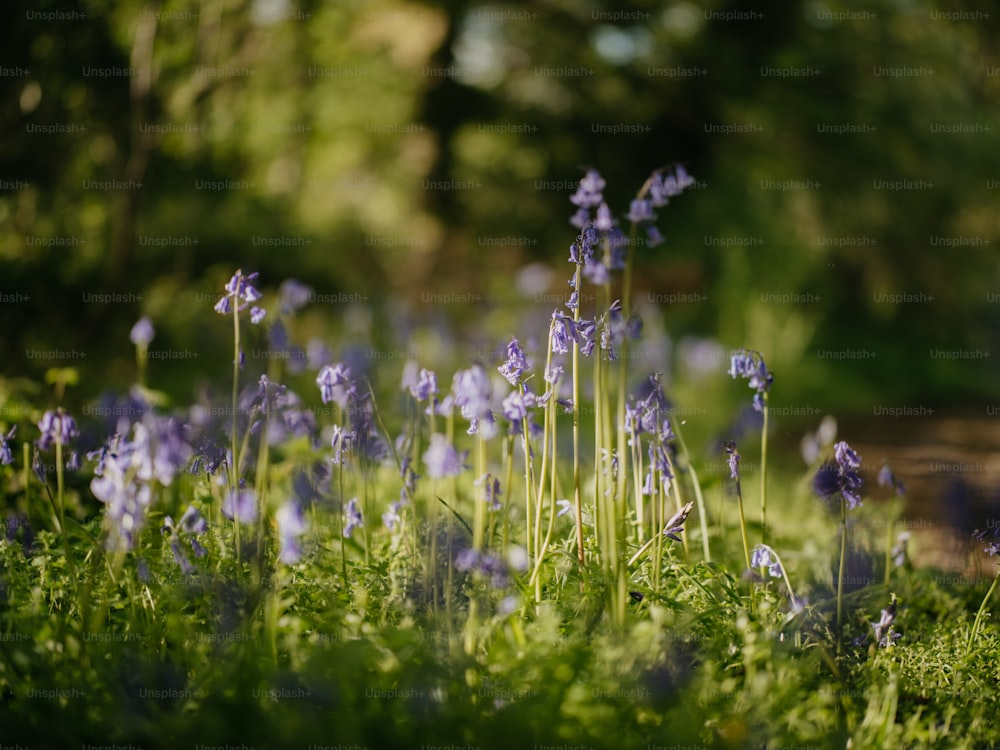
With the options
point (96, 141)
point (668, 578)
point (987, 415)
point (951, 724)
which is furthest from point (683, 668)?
point (987, 415)

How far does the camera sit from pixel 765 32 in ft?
35.3

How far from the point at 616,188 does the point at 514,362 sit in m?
9.36

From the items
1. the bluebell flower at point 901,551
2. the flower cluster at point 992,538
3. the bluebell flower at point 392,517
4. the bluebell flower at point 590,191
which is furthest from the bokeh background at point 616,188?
the bluebell flower at point 590,191

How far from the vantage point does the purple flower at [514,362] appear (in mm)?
2348

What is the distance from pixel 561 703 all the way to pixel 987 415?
810cm

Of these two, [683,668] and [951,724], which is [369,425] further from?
[951,724]

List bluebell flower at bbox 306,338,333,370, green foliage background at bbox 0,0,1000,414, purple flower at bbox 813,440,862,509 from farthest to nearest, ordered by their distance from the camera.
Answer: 1. green foliage background at bbox 0,0,1000,414
2. bluebell flower at bbox 306,338,333,370
3. purple flower at bbox 813,440,862,509

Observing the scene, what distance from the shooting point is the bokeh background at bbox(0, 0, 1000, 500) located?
7570mm

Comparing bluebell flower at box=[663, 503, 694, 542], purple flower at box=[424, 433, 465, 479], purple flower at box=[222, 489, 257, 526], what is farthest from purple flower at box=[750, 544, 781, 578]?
purple flower at box=[222, 489, 257, 526]

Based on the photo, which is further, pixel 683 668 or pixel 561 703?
pixel 683 668

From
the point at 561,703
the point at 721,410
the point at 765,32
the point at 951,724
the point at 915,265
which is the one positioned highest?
the point at 765,32

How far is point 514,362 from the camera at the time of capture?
236 centimetres

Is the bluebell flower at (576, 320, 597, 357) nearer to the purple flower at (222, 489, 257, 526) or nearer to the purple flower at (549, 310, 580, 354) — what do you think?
the purple flower at (549, 310, 580, 354)

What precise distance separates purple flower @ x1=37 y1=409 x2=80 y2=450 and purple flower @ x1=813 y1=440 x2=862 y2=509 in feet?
7.69
